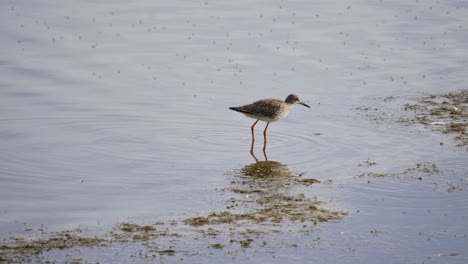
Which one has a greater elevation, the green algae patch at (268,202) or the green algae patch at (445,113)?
the green algae patch at (445,113)

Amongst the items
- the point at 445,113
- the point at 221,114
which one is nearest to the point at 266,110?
the point at 221,114

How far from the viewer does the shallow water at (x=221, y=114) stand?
38.3 feet

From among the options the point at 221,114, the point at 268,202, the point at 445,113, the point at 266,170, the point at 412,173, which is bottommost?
the point at 268,202

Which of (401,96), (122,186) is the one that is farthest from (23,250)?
(401,96)

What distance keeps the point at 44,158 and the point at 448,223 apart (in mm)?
6868

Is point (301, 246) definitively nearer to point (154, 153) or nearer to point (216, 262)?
point (216, 262)

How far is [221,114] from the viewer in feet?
57.2

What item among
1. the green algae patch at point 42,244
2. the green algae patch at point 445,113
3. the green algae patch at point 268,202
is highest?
the green algae patch at point 445,113

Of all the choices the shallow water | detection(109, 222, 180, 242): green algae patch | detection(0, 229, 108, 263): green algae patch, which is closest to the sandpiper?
the shallow water

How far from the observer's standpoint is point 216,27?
2447 cm

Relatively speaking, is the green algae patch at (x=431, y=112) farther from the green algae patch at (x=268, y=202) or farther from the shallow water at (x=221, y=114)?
the green algae patch at (x=268, y=202)

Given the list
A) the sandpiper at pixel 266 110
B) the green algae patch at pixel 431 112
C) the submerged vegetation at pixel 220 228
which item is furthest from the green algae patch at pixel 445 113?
the submerged vegetation at pixel 220 228

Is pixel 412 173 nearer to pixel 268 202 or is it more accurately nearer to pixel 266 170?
pixel 266 170

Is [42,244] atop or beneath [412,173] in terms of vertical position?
beneath
